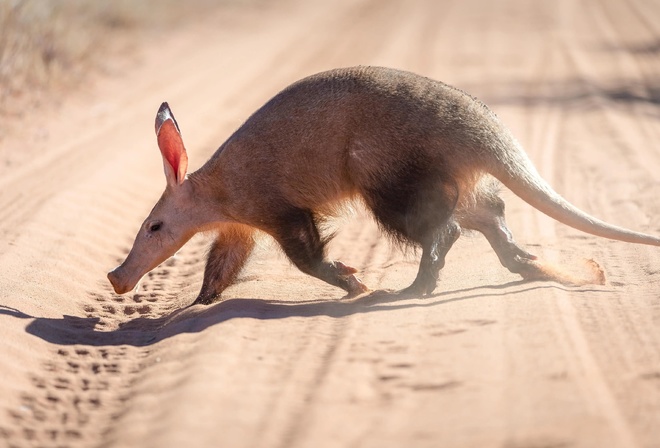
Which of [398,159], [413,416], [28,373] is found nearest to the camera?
[413,416]

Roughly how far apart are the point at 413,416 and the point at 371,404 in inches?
9.4

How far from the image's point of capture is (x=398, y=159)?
5.66 metres

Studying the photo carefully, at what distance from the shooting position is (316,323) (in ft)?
17.4

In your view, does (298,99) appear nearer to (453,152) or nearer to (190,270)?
(453,152)

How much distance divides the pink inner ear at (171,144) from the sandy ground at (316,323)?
1.01m

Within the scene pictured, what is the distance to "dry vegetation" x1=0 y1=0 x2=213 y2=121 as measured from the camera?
12773mm

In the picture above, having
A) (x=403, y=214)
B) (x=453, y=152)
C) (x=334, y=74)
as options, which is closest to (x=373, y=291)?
(x=403, y=214)

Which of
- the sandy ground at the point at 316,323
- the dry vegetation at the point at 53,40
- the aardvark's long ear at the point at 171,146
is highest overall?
the dry vegetation at the point at 53,40

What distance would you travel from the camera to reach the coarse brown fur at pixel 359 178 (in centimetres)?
561

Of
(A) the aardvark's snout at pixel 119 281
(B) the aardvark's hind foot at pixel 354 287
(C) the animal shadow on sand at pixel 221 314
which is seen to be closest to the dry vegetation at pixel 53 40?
(A) the aardvark's snout at pixel 119 281

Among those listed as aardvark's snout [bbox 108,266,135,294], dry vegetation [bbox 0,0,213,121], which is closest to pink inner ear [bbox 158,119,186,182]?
aardvark's snout [bbox 108,266,135,294]

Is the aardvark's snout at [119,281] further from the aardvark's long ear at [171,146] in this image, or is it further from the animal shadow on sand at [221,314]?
the aardvark's long ear at [171,146]

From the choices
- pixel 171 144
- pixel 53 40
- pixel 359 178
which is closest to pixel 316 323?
pixel 359 178

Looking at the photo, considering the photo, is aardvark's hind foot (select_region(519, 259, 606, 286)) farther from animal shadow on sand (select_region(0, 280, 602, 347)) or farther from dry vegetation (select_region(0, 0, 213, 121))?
dry vegetation (select_region(0, 0, 213, 121))
